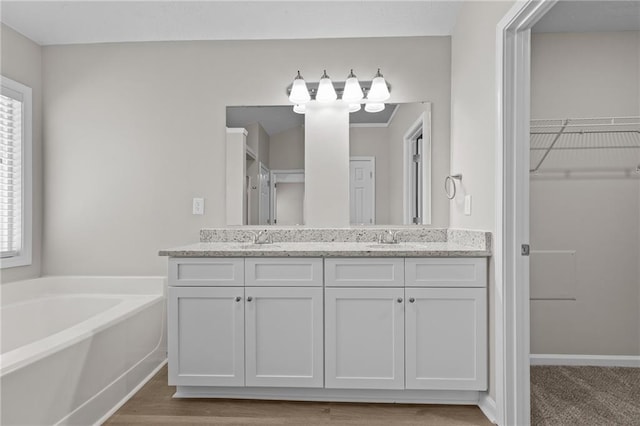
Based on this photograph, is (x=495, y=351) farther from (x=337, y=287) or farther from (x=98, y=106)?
(x=98, y=106)

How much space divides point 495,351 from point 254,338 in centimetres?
124

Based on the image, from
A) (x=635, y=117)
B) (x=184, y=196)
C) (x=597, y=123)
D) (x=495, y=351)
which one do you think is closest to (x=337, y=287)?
(x=495, y=351)

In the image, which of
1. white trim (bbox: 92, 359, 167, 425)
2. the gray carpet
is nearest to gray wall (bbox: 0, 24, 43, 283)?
white trim (bbox: 92, 359, 167, 425)

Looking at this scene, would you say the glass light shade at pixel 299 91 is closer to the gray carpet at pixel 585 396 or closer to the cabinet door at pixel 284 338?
the cabinet door at pixel 284 338

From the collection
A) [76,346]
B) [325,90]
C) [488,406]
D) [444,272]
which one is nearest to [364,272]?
[444,272]

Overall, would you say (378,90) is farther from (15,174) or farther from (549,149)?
(15,174)

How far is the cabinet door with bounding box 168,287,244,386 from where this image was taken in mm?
2076

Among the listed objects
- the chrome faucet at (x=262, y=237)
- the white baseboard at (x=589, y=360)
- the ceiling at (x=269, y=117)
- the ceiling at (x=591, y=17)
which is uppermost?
the ceiling at (x=591, y=17)

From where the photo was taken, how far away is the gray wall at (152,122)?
268cm

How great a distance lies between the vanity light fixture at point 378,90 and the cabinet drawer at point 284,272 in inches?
49.3

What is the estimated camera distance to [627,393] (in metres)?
2.23

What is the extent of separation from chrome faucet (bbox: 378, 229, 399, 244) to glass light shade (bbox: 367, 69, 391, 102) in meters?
0.92

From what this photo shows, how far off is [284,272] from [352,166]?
965 millimetres

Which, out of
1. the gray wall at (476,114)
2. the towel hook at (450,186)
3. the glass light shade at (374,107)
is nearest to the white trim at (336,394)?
the gray wall at (476,114)
